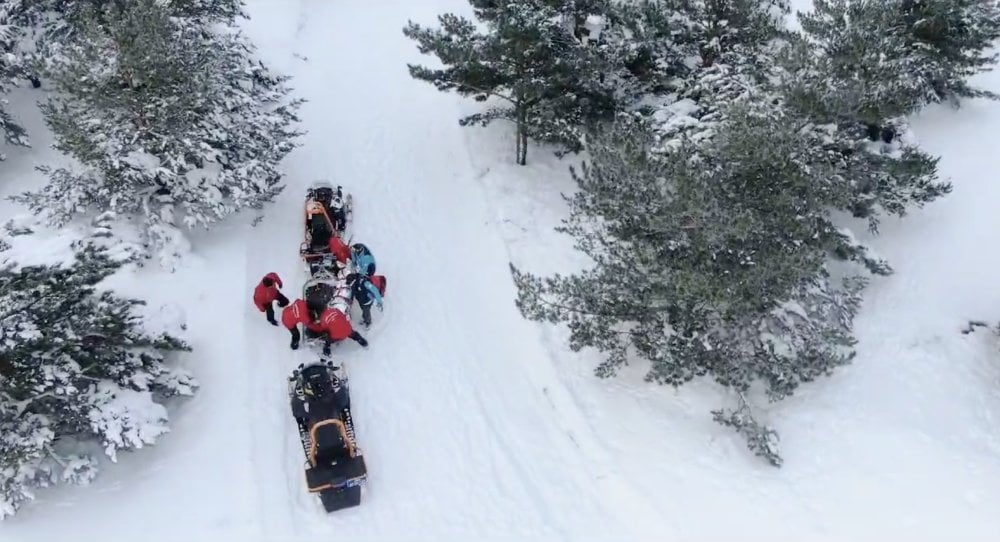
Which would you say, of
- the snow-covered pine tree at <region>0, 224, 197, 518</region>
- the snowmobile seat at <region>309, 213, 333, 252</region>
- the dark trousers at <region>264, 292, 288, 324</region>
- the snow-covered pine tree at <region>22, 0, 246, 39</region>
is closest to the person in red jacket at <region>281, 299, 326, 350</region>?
the dark trousers at <region>264, 292, 288, 324</region>

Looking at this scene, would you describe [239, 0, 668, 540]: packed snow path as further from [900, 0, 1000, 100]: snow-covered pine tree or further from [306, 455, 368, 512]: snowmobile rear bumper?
[900, 0, 1000, 100]: snow-covered pine tree

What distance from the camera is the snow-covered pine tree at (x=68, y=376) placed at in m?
9.33

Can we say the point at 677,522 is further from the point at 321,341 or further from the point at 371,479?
the point at 321,341

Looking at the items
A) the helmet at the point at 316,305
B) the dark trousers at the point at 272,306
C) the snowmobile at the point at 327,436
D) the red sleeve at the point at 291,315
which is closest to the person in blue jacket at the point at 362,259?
the helmet at the point at 316,305

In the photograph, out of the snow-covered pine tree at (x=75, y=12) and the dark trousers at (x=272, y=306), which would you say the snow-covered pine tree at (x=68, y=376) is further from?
the snow-covered pine tree at (x=75, y=12)

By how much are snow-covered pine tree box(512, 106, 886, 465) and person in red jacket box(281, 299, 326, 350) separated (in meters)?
3.87

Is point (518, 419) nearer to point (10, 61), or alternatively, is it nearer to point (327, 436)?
point (327, 436)

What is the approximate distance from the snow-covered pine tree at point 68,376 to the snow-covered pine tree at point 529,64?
312 inches

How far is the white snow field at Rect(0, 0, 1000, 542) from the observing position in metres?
10.2

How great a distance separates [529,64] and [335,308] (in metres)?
6.63

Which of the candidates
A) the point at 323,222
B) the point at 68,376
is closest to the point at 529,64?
the point at 323,222

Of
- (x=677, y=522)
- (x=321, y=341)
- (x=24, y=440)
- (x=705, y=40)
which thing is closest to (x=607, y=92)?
(x=705, y=40)

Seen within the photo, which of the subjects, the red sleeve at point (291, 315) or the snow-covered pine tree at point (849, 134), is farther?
the red sleeve at point (291, 315)

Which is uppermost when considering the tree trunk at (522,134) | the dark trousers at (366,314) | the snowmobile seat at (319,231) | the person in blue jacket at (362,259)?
the tree trunk at (522,134)
